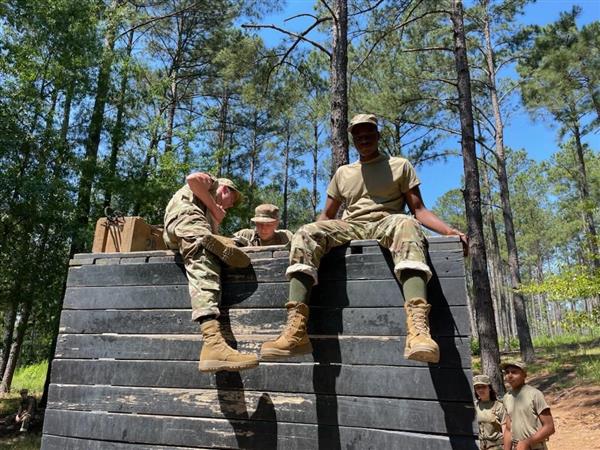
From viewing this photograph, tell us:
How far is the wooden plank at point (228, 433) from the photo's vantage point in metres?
2.29

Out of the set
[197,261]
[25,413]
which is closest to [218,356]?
[197,261]

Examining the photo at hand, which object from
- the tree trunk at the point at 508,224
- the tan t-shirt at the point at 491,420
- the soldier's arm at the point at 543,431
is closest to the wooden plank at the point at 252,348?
the soldier's arm at the point at 543,431

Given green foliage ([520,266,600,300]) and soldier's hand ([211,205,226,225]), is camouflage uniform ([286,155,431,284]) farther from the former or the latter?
green foliage ([520,266,600,300])

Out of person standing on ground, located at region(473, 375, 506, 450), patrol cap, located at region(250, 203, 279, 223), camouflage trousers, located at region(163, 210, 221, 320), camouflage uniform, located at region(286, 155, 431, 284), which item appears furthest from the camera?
person standing on ground, located at region(473, 375, 506, 450)

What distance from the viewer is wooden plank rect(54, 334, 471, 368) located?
7.63 ft

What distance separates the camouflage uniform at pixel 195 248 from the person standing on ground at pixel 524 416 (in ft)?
8.76

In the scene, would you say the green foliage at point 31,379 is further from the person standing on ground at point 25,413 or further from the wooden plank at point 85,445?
the wooden plank at point 85,445

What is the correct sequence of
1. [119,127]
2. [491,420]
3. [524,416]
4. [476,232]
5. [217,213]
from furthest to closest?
[119,127]
[476,232]
[491,420]
[524,416]
[217,213]

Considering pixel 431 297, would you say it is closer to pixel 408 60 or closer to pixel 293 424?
pixel 293 424

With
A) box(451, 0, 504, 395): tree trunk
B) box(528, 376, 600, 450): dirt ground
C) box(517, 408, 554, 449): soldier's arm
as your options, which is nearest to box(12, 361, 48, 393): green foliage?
box(451, 0, 504, 395): tree trunk

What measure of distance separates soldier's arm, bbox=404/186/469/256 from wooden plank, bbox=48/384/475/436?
33.7 inches

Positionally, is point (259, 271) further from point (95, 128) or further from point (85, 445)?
point (95, 128)

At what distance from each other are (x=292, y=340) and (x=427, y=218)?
1062 millimetres

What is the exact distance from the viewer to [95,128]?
11.3 metres
